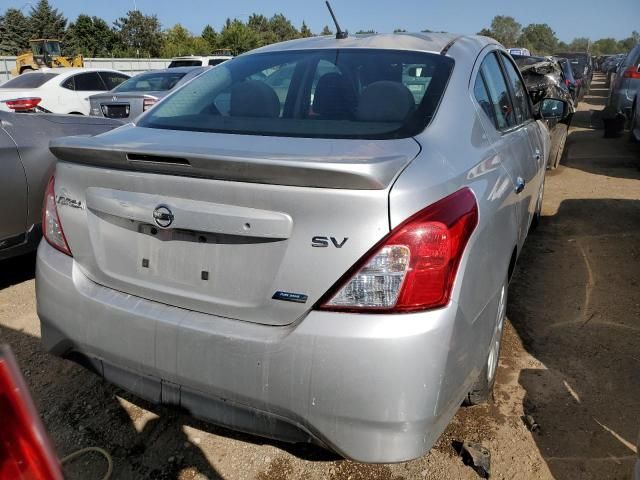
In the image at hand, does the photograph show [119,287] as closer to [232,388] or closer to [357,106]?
[232,388]

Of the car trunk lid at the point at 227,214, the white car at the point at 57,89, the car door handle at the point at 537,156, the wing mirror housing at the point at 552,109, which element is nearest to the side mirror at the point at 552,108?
the wing mirror housing at the point at 552,109

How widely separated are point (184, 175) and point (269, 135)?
1.30ft

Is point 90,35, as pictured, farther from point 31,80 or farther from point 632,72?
point 632,72

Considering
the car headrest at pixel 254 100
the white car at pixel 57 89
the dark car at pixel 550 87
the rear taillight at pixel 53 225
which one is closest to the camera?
the rear taillight at pixel 53 225

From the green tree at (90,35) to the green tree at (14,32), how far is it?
192 inches

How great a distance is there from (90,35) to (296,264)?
227ft

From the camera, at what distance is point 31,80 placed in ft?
34.8

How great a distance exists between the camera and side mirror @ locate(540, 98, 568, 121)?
387cm

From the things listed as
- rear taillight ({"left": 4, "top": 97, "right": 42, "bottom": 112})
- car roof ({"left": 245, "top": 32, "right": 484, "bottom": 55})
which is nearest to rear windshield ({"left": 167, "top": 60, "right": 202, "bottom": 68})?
rear taillight ({"left": 4, "top": 97, "right": 42, "bottom": 112})

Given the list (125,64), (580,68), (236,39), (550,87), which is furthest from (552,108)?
(236,39)

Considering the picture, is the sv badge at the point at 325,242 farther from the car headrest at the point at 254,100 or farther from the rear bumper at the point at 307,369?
the car headrest at the point at 254,100

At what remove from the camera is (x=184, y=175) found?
5.71 feet

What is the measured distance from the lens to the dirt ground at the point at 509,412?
216cm

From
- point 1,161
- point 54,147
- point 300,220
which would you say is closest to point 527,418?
point 300,220
